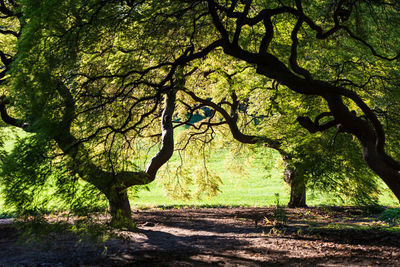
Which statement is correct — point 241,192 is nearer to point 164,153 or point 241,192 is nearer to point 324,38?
point 164,153

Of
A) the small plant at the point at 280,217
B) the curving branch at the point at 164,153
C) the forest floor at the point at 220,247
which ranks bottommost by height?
the forest floor at the point at 220,247

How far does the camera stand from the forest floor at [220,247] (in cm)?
689

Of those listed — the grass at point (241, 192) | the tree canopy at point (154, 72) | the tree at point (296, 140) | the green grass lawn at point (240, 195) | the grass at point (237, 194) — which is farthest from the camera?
the grass at point (237, 194)

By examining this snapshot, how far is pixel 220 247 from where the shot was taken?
852 cm

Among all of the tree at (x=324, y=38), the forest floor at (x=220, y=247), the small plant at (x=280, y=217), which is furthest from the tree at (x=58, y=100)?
the small plant at (x=280, y=217)

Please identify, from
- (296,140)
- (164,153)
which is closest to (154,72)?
(164,153)

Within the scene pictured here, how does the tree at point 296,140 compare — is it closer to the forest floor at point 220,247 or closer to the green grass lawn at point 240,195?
the forest floor at point 220,247

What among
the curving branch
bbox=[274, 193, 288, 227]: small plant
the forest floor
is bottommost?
the forest floor

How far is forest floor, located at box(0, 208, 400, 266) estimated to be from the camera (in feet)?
22.6

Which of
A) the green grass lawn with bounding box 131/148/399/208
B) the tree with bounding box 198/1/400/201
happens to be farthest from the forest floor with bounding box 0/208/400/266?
the green grass lawn with bounding box 131/148/399/208

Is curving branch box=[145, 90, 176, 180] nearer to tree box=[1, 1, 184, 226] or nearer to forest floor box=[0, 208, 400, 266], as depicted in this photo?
forest floor box=[0, 208, 400, 266]

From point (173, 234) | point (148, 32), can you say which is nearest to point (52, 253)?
point (173, 234)

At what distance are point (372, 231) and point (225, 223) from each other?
477 cm

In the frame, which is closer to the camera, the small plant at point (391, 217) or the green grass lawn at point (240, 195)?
the small plant at point (391, 217)
